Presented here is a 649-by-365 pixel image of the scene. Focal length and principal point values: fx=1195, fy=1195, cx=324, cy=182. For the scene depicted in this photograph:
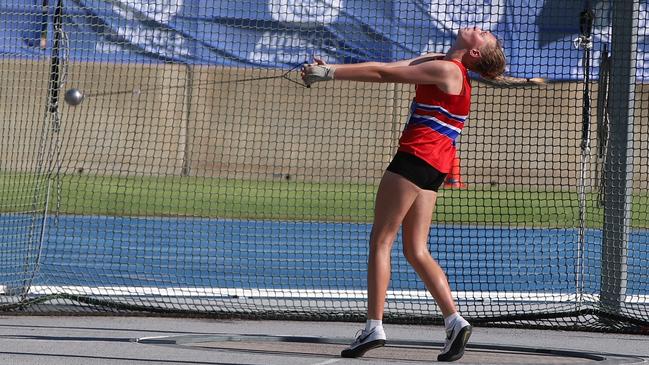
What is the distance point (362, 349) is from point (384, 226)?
28.7 inches

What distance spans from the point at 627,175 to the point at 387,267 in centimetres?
304

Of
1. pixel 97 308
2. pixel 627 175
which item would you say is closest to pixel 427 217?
pixel 627 175

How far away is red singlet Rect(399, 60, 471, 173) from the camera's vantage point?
6.98 metres

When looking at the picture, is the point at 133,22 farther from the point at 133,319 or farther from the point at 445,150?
the point at 445,150

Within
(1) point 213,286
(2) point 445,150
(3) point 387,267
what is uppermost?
(2) point 445,150

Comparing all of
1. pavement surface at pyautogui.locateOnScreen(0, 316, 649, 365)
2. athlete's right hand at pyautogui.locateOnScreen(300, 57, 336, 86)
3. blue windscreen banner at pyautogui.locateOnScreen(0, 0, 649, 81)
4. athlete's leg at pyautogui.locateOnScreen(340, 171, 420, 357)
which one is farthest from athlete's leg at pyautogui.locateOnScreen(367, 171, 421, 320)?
blue windscreen banner at pyautogui.locateOnScreen(0, 0, 649, 81)

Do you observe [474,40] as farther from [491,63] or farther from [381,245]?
[381,245]

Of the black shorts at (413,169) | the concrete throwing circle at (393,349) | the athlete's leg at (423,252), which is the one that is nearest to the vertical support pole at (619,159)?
the concrete throwing circle at (393,349)

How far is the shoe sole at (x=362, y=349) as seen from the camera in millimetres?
6952

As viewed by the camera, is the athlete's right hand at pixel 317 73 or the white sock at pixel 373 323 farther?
the white sock at pixel 373 323

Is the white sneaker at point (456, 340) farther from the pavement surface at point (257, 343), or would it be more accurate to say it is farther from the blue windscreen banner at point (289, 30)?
the blue windscreen banner at point (289, 30)

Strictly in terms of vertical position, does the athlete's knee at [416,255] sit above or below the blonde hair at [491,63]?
below

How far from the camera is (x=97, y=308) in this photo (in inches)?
370

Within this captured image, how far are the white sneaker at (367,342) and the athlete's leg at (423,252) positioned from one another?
398mm
